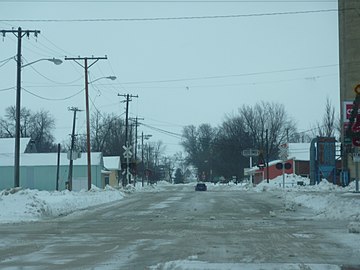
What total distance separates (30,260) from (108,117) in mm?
110991

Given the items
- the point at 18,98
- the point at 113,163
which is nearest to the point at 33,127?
the point at 113,163

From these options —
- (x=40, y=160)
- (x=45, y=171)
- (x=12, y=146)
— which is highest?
(x=12, y=146)

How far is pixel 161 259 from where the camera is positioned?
1217 centimetres

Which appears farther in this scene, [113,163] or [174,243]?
[113,163]

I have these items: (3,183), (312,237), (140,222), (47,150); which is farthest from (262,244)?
(47,150)

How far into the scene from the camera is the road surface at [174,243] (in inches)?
466

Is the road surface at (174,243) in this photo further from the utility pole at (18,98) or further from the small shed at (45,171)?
the small shed at (45,171)

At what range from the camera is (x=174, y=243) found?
15047mm

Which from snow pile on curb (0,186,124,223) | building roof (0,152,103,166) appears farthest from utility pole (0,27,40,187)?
building roof (0,152,103,166)

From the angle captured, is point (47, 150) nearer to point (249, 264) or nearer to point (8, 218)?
point (8, 218)

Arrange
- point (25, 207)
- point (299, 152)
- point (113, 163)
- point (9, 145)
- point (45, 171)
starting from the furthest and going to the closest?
1. point (113, 163)
2. point (299, 152)
3. point (9, 145)
4. point (45, 171)
5. point (25, 207)

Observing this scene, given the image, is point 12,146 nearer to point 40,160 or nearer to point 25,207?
point 40,160

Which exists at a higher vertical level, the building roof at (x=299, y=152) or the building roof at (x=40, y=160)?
the building roof at (x=299, y=152)

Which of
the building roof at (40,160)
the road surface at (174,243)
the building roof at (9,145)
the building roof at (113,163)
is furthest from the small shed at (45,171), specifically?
the road surface at (174,243)
